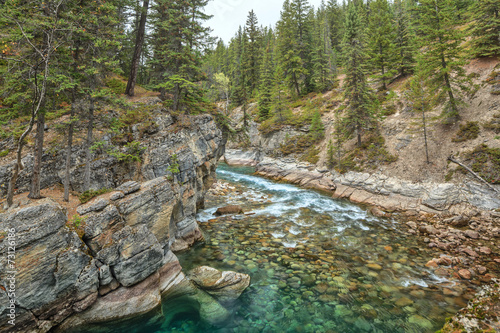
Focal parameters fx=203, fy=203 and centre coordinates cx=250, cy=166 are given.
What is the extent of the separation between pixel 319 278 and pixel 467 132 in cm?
2024

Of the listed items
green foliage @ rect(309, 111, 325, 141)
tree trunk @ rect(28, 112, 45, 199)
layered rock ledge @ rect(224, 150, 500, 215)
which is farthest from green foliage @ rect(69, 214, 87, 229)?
green foliage @ rect(309, 111, 325, 141)

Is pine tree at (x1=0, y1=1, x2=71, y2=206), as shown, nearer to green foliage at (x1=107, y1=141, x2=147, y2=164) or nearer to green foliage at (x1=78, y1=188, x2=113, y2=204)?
green foliage at (x1=78, y1=188, x2=113, y2=204)

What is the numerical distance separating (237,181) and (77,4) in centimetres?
2199

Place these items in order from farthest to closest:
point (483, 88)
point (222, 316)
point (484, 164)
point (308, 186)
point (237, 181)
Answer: point (237, 181) → point (308, 186) → point (483, 88) → point (484, 164) → point (222, 316)

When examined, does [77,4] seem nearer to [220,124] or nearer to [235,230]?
[220,124]

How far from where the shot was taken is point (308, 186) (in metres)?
25.1

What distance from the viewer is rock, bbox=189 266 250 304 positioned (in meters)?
7.88

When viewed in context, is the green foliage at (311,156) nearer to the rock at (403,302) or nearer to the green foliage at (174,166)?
the green foliage at (174,166)

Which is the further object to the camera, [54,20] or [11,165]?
[11,165]

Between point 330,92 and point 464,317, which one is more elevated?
point 330,92

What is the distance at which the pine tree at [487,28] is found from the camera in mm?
19219

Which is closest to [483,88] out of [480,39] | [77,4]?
[480,39]

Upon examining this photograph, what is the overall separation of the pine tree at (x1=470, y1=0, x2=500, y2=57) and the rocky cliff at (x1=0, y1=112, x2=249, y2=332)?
1229 inches

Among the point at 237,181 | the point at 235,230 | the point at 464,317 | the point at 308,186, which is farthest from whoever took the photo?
the point at 237,181
